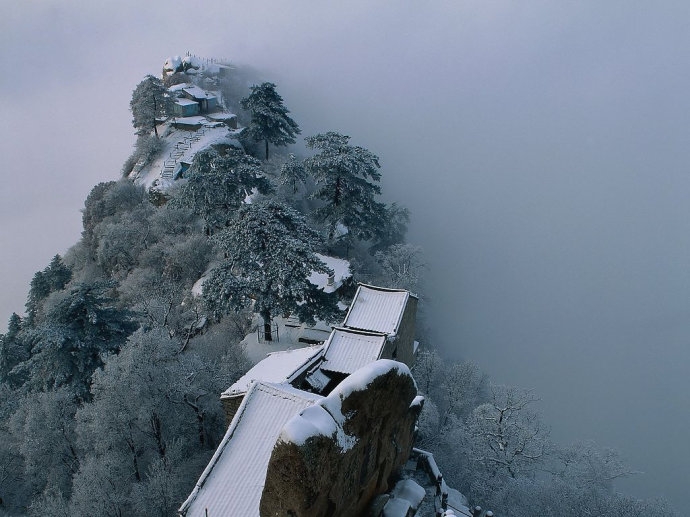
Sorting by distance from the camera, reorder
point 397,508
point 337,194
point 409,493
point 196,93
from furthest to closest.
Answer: point 196,93, point 337,194, point 409,493, point 397,508

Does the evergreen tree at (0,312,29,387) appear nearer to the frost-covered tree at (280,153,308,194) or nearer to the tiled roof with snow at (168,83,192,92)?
the frost-covered tree at (280,153,308,194)

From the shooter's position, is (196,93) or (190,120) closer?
(190,120)

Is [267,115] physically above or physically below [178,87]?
below

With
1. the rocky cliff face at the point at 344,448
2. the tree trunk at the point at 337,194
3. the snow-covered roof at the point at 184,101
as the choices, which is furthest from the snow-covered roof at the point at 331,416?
the snow-covered roof at the point at 184,101

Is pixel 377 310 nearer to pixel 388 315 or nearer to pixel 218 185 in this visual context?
pixel 388 315

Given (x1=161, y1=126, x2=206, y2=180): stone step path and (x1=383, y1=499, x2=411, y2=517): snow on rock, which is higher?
(x1=161, y1=126, x2=206, y2=180): stone step path

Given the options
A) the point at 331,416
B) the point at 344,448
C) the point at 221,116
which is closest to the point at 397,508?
the point at 344,448

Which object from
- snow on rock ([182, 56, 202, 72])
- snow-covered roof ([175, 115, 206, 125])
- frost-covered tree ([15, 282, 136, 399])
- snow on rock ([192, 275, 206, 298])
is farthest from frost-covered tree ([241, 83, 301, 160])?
frost-covered tree ([15, 282, 136, 399])
